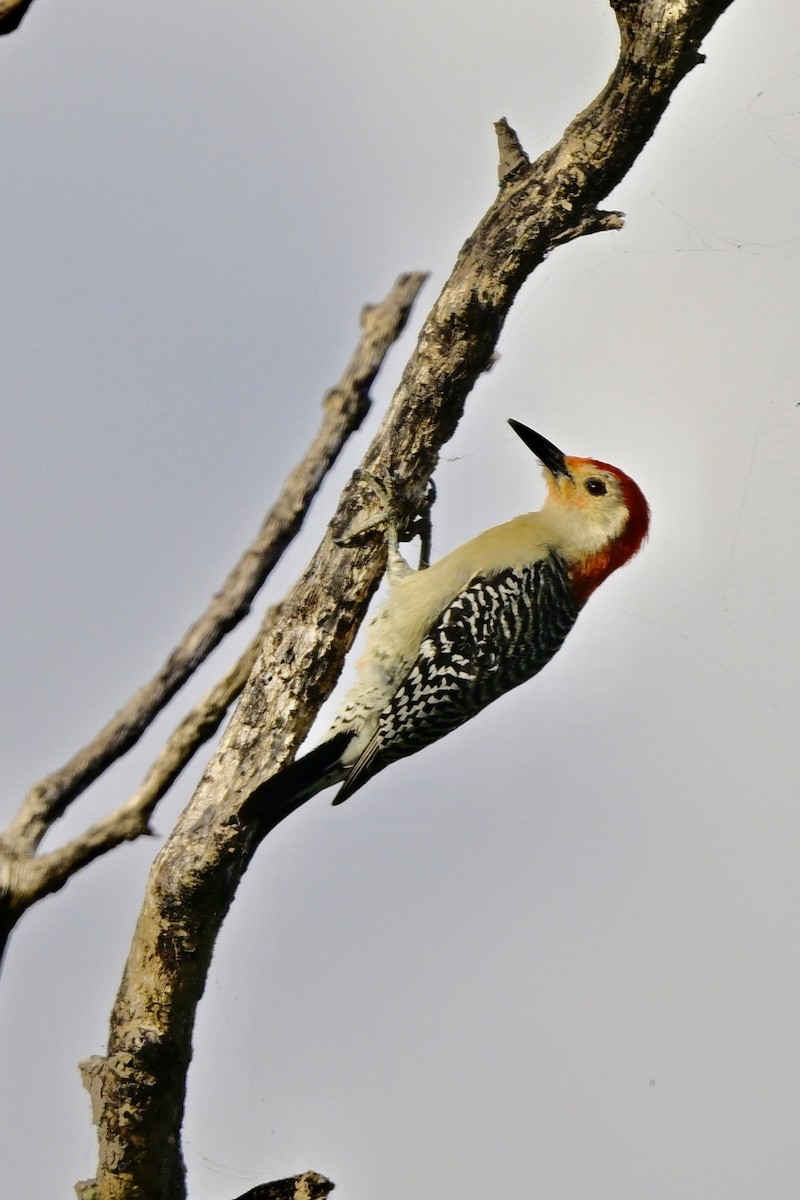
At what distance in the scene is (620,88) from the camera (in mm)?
3990

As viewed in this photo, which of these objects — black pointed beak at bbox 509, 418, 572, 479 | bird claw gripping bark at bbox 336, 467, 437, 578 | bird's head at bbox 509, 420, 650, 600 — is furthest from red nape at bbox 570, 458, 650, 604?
bird claw gripping bark at bbox 336, 467, 437, 578

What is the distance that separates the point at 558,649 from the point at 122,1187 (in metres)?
2.78

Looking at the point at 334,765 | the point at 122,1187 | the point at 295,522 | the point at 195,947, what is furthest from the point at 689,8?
the point at 122,1187

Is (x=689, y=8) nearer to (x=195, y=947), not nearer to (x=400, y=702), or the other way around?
(x=400, y=702)

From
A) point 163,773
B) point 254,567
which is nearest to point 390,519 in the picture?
point 254,567

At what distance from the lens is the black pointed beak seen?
5.48 meters

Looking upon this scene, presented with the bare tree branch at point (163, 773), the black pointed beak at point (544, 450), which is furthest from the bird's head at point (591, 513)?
the bare tree branch at point (163, 773)

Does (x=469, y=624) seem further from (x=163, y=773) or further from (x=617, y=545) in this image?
(x=163, y=773)

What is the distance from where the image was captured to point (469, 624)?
498 centimetres

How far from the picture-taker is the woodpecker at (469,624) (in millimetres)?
4809

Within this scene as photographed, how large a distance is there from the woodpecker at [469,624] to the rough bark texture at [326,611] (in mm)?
305

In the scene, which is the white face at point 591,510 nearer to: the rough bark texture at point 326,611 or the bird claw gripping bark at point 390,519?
the bird claw gripping bark at point 390,519

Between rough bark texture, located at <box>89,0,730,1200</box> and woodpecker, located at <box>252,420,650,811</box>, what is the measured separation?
1.00 feet

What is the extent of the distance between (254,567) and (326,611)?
856 mm
